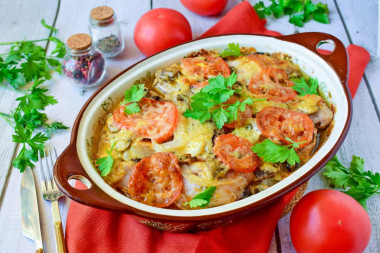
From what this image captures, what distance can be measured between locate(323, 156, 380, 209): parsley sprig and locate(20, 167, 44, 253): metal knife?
164cm

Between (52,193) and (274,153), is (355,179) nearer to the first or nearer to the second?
(274,153)

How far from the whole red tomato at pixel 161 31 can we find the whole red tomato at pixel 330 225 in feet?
5.27

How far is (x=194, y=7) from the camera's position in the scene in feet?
11.5

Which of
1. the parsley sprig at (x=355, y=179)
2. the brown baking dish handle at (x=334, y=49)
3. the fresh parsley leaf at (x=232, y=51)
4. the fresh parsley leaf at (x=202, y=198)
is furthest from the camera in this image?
the fresh parsley leaf at (x=232, y=51)

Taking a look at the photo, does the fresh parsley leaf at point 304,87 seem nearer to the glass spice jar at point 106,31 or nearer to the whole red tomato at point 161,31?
the whole red tomato at point 161,31

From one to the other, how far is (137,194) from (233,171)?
0.50 m

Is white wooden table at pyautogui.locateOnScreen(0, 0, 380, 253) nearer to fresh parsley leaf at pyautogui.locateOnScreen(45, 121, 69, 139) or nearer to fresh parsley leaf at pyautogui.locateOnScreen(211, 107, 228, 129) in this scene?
fresh parsley leaf at pyautogui.locateOnScreen(45, 121, 69, 139)

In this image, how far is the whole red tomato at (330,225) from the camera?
6.68 feet

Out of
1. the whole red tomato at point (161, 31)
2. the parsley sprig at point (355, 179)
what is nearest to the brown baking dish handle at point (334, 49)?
the parsley sprig at point (355, 179)

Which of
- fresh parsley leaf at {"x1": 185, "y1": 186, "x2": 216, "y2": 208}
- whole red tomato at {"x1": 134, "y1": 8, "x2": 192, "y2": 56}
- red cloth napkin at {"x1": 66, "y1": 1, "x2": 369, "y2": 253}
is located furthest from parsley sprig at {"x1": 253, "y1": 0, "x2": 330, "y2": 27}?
fresh parsley leaf at {"x1": 185, "y1": 186, "x2": 216, "y2": 208}

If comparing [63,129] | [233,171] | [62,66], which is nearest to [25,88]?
[62,66]

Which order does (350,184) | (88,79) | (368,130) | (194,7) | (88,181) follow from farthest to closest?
(194,7), (88,79), (368,130), (350,184), (88,181)

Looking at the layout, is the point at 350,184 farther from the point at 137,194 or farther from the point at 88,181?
the point at 88,181

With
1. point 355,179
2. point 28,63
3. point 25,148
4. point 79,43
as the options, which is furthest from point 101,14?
point 355,179
